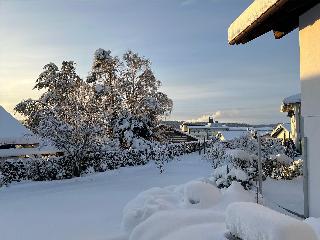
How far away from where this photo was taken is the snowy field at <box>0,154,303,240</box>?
909cm

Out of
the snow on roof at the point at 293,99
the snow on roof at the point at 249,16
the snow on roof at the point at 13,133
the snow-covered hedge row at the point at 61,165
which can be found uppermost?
the snow on roof at the point at 293,99

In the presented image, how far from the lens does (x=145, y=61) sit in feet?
137

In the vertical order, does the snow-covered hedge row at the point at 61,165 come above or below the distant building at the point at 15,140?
below

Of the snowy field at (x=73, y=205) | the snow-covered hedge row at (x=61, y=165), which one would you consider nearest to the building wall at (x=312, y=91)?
the snowy field at (x=73, y=205)

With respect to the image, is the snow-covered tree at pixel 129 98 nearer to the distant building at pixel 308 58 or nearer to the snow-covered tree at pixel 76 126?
the snow-covered tree at pixel 76 126

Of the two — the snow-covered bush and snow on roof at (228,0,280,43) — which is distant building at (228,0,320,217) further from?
the snow-covered bush

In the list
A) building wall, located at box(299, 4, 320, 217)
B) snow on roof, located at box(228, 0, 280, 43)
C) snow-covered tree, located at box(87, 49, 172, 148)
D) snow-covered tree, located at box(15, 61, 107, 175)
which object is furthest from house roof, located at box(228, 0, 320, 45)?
snow-covered tree, located at box(87, 49, 172, 148)

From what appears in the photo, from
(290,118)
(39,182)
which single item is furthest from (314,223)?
(290,118)

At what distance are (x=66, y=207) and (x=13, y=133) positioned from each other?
1162 cm

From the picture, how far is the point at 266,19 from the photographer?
5934mm

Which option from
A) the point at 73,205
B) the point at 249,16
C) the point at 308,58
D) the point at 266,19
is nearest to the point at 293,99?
the point at 73,205

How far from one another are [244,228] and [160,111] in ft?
120

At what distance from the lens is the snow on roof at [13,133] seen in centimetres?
2222

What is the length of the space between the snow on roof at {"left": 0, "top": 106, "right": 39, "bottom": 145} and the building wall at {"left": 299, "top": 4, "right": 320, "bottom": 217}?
18.2m
